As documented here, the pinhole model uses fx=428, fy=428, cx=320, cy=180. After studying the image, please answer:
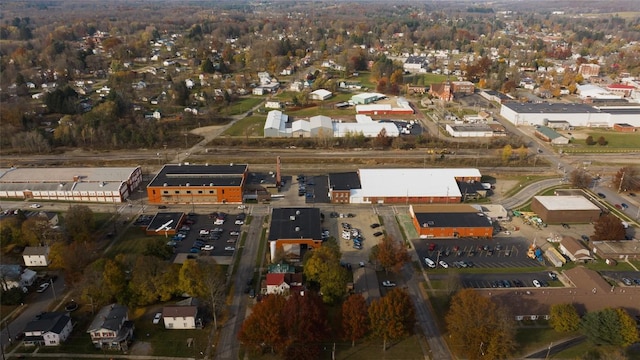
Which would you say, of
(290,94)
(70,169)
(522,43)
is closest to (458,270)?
(70,169)

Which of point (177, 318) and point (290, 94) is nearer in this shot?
point (177, 318)

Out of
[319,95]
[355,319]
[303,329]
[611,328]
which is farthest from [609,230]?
[319,95]

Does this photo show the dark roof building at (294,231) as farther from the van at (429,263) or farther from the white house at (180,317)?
the van at (429,263)

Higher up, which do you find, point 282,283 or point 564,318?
point 564,318

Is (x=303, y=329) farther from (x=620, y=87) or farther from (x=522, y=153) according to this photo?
(x=620, y=87)

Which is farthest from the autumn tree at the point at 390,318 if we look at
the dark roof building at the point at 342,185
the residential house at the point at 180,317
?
the dark roof building at the point at 342,185

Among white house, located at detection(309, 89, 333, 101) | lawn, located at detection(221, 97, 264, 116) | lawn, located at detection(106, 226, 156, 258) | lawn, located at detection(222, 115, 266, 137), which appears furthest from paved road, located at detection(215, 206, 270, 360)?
white house, located at detection(309, 89, 333, 101)

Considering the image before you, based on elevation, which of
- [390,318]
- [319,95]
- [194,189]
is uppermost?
[319,95]

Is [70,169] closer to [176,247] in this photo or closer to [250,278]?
[176,247]
